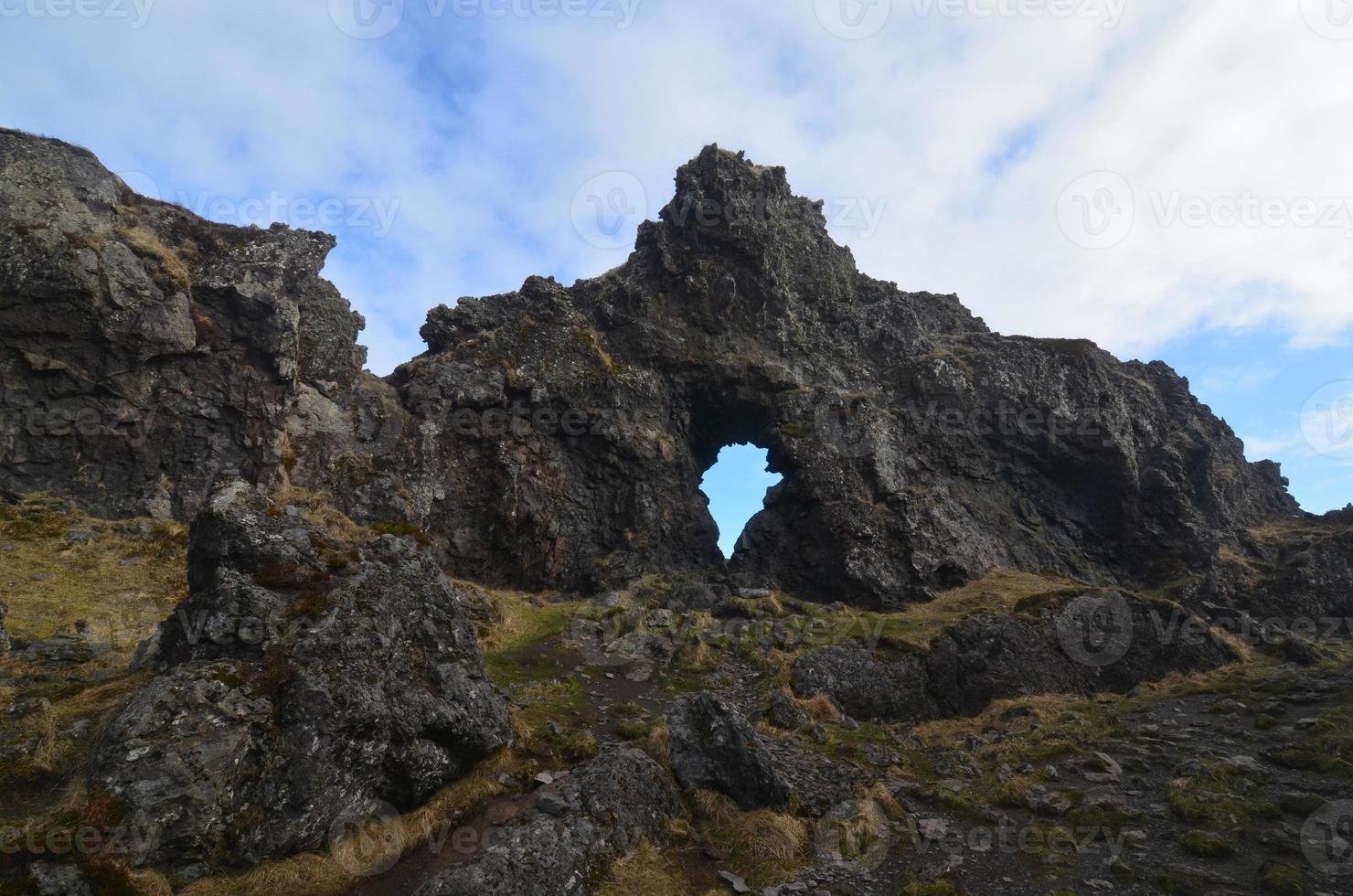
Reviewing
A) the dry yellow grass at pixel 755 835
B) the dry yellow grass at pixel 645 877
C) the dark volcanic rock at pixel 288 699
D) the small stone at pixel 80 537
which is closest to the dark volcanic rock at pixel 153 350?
the small stone at pixel 80 537

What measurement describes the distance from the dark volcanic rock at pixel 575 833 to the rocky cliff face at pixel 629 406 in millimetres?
23871

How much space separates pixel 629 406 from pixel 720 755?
28.9 meters

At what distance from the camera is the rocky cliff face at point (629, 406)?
28.6 m

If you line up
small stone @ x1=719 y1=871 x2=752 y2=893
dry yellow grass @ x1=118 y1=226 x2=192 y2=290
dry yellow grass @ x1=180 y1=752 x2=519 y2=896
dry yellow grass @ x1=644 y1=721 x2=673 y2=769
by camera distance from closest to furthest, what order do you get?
1. dry yellow grass @ x1=180 y1=752 x2=519 y2=896
2. small stone @ x1=719 y1=871 x2=752 y2=893
3. dry yellow grass @ x1=644 y1=721 x2=673 y2=769
4. dry yellow grass @ x1=118 y1=226 x2=192 y2=290

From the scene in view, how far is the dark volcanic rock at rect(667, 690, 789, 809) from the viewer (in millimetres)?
15031

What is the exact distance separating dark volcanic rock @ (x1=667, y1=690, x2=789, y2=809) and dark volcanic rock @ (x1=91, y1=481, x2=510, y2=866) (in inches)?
166

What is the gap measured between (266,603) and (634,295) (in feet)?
116

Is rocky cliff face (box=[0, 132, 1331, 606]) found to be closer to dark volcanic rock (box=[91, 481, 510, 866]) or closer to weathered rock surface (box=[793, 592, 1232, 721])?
weathered rock surface (box=[793, 592, 1232, 721])

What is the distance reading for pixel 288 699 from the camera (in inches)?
473

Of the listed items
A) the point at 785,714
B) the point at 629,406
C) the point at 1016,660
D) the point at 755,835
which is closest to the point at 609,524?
the point at 629,406

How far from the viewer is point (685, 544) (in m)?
42.9


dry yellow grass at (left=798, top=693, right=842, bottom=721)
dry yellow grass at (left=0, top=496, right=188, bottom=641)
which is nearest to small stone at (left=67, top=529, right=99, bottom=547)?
dry yellow grass at (left=0, top=496, right=188, bottom=641)

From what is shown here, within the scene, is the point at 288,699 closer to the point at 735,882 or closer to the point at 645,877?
the point at 645,877

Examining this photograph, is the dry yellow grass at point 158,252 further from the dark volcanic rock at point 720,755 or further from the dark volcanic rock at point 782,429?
the dark volcanic rock at point 720,755
